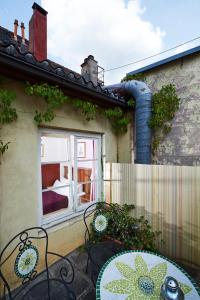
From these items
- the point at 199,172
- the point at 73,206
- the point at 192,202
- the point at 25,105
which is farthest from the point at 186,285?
the point at 25,105

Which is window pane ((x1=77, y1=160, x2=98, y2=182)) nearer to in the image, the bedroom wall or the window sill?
the window sill

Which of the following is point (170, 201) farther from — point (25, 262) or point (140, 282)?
point (25, 262)

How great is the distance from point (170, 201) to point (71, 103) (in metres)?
3.21

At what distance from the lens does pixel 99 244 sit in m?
4.16

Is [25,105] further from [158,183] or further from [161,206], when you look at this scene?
[161,206]

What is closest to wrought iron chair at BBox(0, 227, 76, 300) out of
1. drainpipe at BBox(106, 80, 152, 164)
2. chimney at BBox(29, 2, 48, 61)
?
drainpipe at BBox(106, 80, 152, 164)

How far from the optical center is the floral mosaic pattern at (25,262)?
6.77ft

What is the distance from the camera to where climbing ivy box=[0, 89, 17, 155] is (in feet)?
8.20

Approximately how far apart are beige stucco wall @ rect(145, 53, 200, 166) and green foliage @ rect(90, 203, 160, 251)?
1.74 metres

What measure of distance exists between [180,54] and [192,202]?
12.1 feet

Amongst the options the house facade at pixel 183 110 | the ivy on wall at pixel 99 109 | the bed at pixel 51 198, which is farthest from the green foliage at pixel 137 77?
the bed at pixel 51 198

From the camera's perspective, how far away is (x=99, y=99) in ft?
13.5

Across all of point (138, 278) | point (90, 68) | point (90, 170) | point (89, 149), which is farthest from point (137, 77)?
point (138, 278)

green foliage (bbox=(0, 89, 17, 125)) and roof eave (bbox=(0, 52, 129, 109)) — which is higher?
roof eave (bbox=(0, 52, 129, 109))
